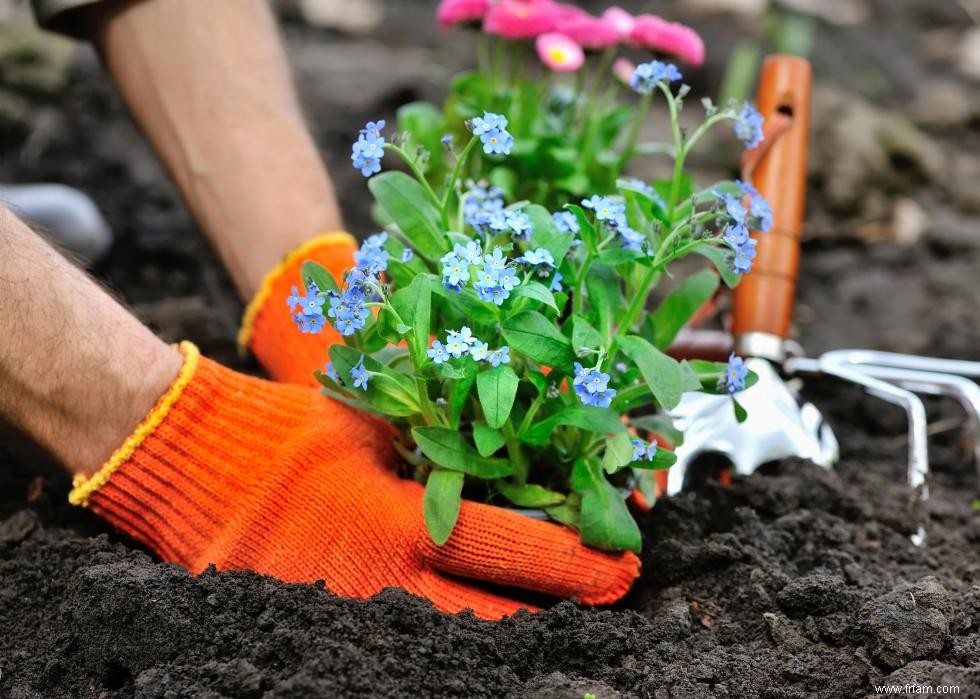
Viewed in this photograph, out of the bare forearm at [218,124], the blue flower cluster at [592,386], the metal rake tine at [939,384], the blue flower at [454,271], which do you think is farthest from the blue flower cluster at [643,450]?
the bare forearm at [218,124]

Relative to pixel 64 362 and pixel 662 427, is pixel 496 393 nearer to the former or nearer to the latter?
pixel 662 427

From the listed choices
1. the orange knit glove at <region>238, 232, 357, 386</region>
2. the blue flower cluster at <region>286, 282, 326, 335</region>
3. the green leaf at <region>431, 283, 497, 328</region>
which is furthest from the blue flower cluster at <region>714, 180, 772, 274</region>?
the orange knit glove at <region>238, 232, 357, 386</region>

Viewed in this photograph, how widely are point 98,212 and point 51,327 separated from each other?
141 cm

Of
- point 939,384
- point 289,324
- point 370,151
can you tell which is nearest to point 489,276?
point 370,151

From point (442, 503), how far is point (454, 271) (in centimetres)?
31

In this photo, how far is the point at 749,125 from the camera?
59.4 inches

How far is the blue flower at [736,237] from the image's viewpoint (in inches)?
52.1

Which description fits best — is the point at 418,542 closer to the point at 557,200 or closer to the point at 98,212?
the point at 557,200

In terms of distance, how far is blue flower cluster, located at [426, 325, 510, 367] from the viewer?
1.23m

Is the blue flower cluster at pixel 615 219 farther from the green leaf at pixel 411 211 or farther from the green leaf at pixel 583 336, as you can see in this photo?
the green leaf at pixel 411 211

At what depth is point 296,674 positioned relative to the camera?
3.75 feet

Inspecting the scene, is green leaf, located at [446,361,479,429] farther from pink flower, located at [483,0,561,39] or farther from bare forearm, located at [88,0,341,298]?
pink flower, located at [483,0,561,39]

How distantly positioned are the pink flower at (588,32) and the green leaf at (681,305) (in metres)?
0.80

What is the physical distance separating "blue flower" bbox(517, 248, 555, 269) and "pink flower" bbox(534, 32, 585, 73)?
0.91 meters
